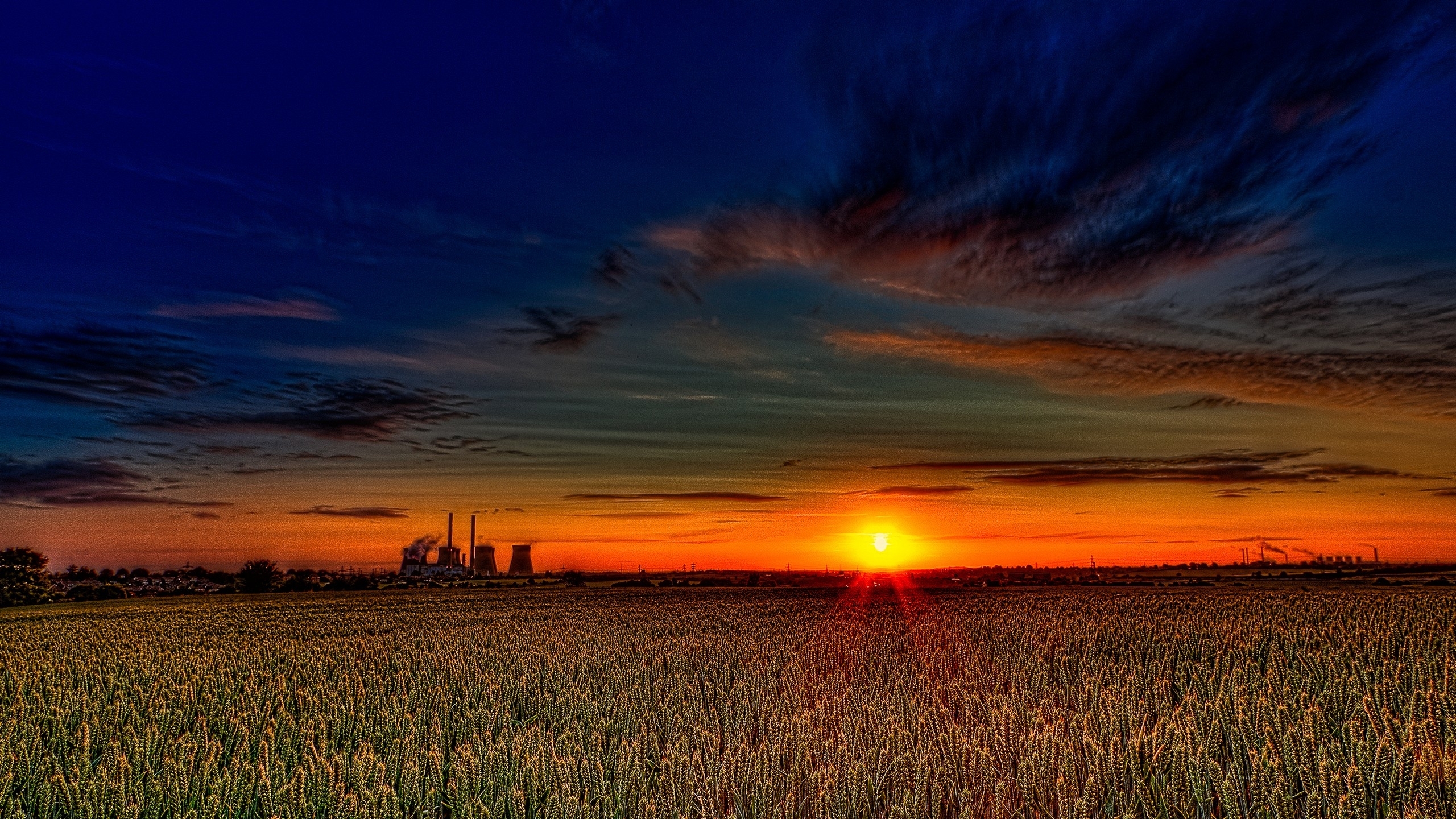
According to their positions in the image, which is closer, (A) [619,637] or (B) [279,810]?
(B) [279,810]

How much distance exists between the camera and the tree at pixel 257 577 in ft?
239

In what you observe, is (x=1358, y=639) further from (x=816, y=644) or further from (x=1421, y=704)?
(x=816, y=644)

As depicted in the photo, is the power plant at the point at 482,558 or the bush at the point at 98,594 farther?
the power plant at the point at 482,558

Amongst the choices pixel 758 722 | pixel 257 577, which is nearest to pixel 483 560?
pixel 257 577

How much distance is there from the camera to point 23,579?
55438 mm

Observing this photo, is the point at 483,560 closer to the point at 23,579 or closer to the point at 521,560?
the point at 521,560

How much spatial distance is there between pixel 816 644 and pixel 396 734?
1016 cm

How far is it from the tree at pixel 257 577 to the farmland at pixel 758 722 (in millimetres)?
55292

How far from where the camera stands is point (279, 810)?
7543 mm

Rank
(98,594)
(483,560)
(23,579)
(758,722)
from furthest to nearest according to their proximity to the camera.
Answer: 1. (483,560)
2. (98,594)
3. (23,579)
4. (758,722)

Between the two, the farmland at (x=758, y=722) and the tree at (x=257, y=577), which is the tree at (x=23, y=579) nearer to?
the tree at (x=257, y=577)

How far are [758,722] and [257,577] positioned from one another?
75192mm

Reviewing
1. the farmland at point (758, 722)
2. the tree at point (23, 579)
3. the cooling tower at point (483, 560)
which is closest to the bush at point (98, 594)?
the tree at point (23, 579)

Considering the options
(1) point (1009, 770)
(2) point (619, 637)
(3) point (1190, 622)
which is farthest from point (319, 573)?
(1) point (1009, 770)
